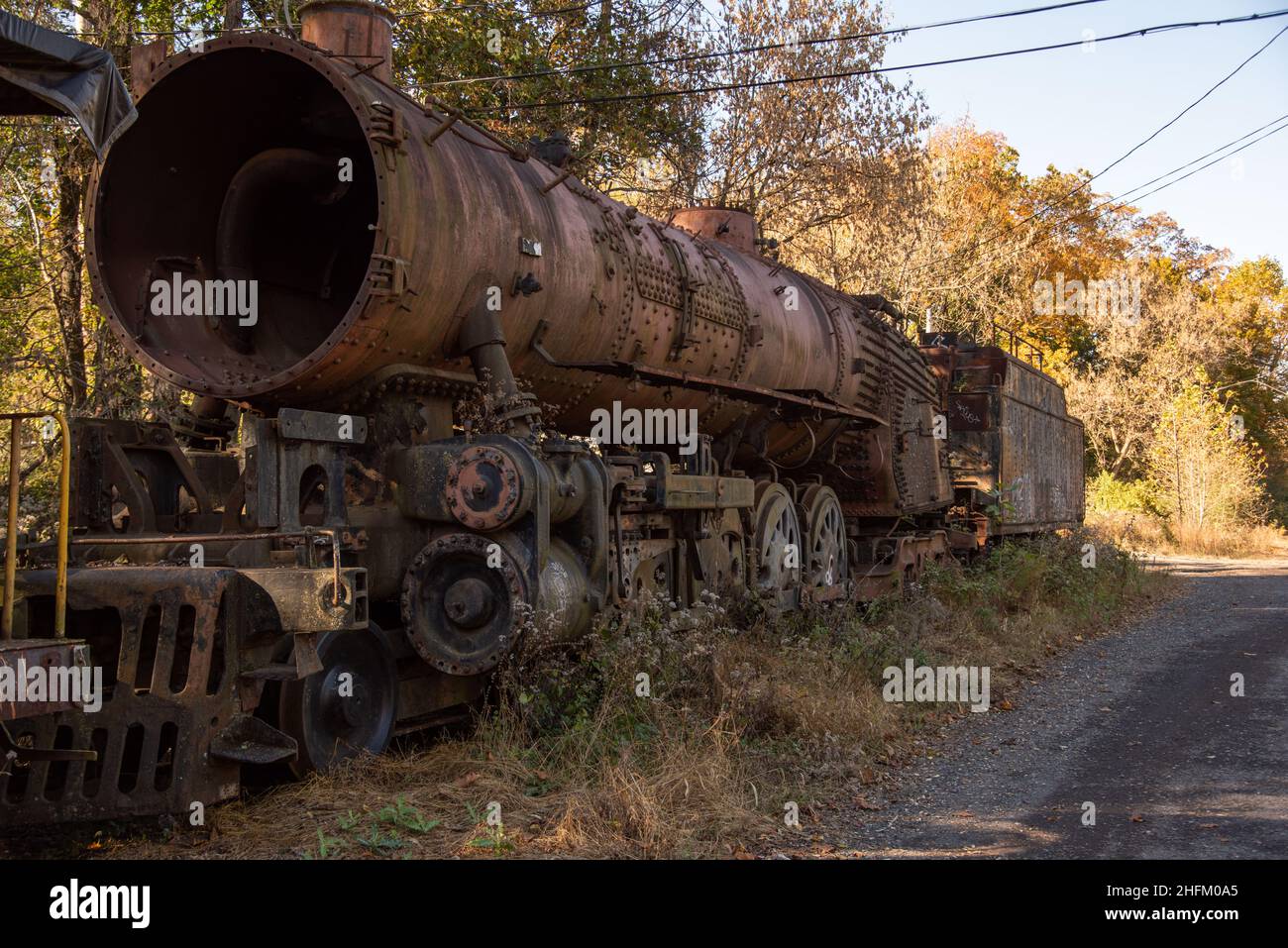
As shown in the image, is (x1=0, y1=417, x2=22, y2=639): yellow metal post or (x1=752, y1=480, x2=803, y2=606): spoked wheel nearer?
(x1=0, y1=417, x2=22, y2=639): yellow metal post

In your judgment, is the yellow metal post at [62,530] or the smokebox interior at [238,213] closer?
the yellow metal post at [62,530]

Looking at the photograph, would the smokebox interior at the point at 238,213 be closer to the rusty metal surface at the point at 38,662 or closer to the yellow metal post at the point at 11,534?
the yellow metal post at the point at 11,534

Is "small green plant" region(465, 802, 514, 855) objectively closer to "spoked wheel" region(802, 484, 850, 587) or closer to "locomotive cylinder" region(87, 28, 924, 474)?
"locomotive cylinder" region(87, 28, 924, 474)

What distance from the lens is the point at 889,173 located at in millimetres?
20938

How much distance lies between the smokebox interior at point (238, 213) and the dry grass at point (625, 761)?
6.95ft

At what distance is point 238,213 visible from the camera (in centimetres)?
633

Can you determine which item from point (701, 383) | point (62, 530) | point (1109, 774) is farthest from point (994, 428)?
point (62, 530)

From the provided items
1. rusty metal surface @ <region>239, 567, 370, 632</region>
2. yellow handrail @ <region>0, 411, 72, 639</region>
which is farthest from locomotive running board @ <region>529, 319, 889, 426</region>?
yellow handrail @ <region>0, 411, 72, 639</region>

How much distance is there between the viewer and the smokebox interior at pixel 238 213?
6.04 metres

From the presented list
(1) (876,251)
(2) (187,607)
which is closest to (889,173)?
(1) (876,251)

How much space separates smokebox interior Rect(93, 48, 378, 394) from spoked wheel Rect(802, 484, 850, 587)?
214 inches

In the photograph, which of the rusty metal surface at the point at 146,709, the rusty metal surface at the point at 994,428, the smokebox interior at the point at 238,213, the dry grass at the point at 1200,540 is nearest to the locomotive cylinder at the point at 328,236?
the smokebox interior at the point at 238,213

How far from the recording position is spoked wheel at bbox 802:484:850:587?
10664 millimetres

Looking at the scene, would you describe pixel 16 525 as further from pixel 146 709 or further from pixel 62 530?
pixel 146 709
